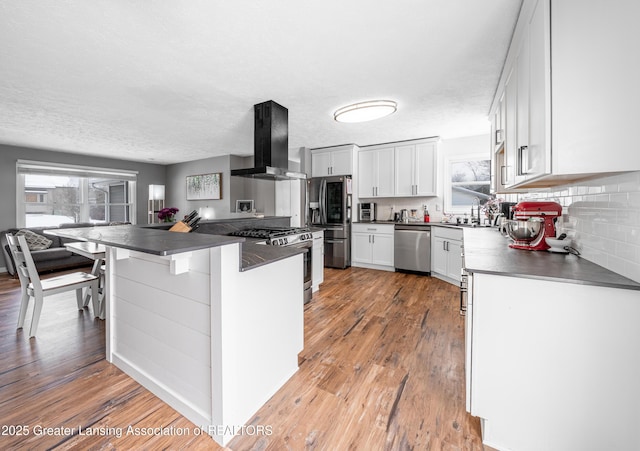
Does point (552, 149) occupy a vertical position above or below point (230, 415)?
above

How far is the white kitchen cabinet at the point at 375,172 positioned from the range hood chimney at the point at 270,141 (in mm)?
2268

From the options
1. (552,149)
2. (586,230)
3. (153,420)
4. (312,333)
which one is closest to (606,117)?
(552,149)

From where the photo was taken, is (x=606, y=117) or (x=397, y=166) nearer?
(x=606, y=117)

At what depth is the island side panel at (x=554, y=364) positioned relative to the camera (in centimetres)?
106

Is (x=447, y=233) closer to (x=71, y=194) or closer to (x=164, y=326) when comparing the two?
(x=164, y=326)

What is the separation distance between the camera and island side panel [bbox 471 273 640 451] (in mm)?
1058

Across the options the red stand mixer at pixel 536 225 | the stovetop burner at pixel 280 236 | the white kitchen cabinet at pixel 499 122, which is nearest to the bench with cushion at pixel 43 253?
the stovetop burner at pixel 280 236

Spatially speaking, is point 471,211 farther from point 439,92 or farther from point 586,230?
point 586,230

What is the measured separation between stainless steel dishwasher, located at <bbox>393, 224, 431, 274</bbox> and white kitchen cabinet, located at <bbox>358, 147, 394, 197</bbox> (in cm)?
81

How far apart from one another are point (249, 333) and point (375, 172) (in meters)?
4.21

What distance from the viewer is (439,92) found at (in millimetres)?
2855

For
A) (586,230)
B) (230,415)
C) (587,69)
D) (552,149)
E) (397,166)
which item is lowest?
(230,415)

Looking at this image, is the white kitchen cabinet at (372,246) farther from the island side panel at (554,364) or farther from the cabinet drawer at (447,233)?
the island side panel at (554,364)

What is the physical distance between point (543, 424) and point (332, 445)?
95cm
